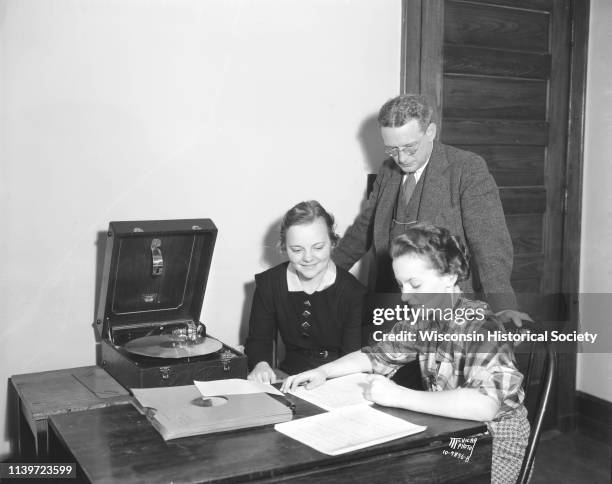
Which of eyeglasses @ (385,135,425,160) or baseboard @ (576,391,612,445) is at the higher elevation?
eyeglasses @ (385,135,425,160)

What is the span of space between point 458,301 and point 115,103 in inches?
62.0

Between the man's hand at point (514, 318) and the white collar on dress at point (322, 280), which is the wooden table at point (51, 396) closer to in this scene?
the white collar on dress at point (322, 280)

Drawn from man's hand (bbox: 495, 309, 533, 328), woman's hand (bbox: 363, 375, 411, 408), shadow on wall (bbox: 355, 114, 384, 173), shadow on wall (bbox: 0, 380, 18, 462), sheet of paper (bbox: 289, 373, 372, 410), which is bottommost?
shadow on wall (bbox: 0, 380, 18, 462)

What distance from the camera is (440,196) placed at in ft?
8.83

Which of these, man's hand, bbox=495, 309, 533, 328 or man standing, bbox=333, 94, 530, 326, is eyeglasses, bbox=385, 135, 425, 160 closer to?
man standing, bbox=333, 94, 530, 326

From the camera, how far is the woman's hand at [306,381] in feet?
6.79

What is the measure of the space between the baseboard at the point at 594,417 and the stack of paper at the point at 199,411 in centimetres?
250

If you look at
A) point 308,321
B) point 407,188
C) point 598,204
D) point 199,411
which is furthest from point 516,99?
point 199,411

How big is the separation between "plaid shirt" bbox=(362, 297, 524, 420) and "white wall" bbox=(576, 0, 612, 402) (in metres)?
Result: 2.05

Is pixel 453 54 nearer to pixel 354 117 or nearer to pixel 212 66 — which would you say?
pixel 354 117

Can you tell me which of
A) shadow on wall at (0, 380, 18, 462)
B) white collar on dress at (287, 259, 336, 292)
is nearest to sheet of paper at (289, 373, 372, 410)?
white collar on dress at (287, 259, 336, 292)

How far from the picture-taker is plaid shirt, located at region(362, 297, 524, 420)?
1.78m

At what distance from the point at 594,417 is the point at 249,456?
2.79m

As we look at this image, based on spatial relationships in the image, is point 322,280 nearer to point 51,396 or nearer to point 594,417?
point 51,396
